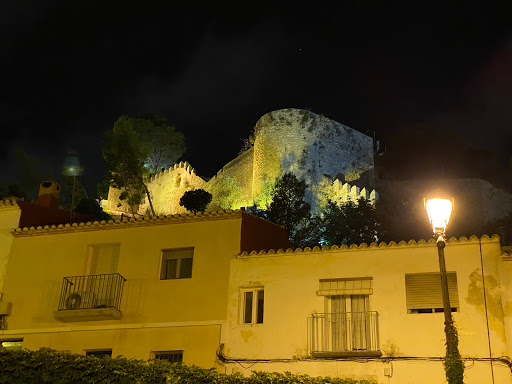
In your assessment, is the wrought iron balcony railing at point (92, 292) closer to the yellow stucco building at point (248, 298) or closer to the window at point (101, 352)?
the yellow stucco building at point (248, 298)

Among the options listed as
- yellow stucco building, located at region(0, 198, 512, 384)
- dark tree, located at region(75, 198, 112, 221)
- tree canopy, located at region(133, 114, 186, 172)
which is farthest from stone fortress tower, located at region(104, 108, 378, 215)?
yellow stucco building, located at region(0, 198, 512, 384)

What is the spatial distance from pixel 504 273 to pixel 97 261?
32.9ft

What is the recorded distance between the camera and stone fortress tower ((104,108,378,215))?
39.5 metres

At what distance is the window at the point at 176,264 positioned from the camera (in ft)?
55.2

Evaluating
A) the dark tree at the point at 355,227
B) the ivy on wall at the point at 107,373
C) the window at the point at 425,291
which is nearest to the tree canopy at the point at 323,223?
the dark tree at the point at 355,227

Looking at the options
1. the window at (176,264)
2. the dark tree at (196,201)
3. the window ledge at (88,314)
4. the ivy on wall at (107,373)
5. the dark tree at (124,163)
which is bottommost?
the ivy on wall at (107,373)

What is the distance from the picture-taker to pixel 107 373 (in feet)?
41.7

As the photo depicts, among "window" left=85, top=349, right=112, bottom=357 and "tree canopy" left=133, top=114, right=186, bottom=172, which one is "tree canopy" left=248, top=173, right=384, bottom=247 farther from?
"tree canopy" left=133, top=114, right=186, bottom=172

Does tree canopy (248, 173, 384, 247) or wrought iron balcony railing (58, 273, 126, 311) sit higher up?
tree canopy (248, 173, 384, 247)

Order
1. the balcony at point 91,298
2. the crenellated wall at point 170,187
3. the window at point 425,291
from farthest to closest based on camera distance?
the crenellated wall at point 170,187, the balcony at point 91,298, the window at point 425,291

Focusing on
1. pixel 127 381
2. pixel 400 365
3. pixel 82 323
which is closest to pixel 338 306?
pixel 400 365

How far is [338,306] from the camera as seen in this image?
1502 centimetres

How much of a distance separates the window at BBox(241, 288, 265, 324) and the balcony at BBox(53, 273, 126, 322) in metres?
3.12

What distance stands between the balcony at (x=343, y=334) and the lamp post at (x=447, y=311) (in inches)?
171
